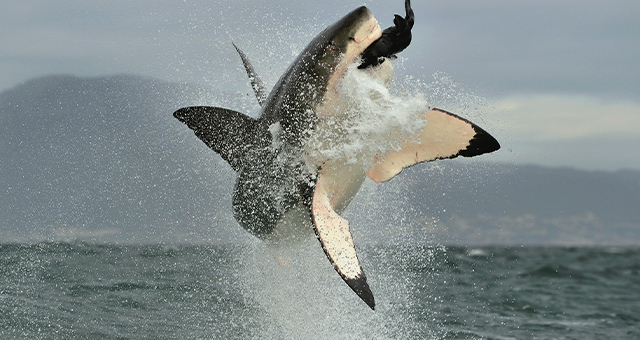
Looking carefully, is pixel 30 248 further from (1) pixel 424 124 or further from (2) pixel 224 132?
(1) pixel 424 124

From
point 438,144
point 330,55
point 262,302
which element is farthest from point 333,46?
point 262,302

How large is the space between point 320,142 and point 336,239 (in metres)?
0.89

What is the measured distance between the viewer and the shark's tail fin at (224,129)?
5492 mm

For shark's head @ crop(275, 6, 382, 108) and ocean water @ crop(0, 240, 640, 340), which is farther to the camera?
ocean water @ crop(0, 240, 640, 340)

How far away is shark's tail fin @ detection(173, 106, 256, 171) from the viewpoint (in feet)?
18.0

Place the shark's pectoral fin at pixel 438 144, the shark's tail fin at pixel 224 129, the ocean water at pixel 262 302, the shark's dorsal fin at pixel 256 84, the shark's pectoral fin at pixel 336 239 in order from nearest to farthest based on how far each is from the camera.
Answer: the shark's pectoral fin at pixel 336 239 → the shark's pectoral fin at pixel 438 144 → the shark's tail fin at pixel 224 129 → the shark's dorsal fin at pixel 256 84 → the ocean water at pixel 262 302

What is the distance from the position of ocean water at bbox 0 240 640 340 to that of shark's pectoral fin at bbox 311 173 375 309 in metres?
1.39

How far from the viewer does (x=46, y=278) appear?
1138 cm

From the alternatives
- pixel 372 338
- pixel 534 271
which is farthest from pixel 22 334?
pixel 534 271

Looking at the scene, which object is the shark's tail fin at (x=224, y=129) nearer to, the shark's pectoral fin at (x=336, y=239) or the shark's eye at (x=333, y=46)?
the shark's pectoral fin at (x=336, y=239)

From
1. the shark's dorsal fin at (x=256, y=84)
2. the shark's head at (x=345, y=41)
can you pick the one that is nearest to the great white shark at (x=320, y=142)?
the shark's head at (x=345, y=41)

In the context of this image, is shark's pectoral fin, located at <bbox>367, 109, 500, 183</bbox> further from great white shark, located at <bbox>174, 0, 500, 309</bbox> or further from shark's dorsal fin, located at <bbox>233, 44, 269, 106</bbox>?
shark's dorsal fin, located at <bbox>233, 44, 269, 106</bbox>

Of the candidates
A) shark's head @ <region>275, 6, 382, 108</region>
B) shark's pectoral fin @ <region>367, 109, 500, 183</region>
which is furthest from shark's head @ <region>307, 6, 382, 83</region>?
shark's pectoral fin @ <region>367, 109, 500, 183</region>

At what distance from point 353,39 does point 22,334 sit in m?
6.06
